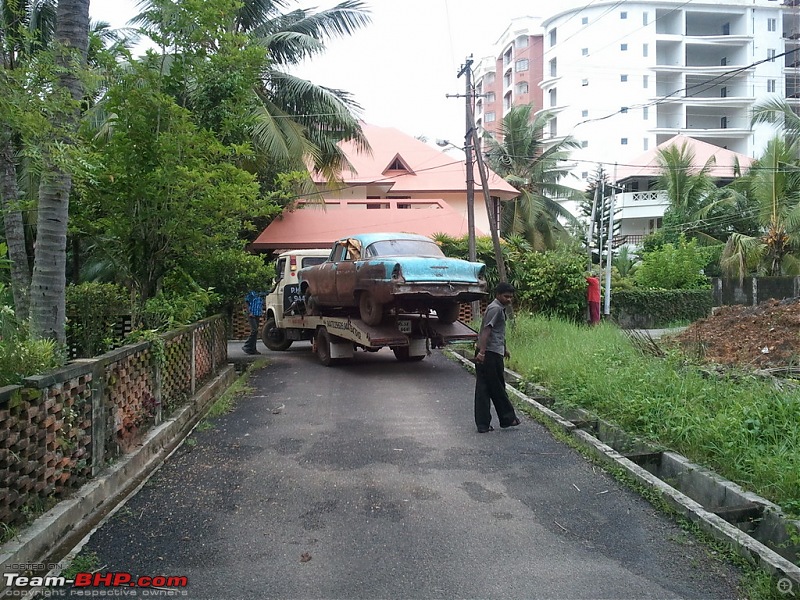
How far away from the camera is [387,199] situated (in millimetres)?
29266

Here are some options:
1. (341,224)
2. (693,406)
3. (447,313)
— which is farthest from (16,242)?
(341,224)

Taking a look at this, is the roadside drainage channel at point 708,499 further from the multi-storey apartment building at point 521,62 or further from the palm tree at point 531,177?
the multi-storey apartment building at point 521,62

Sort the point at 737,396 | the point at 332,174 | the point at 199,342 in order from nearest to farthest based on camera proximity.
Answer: the point at 737,396
the point at 199,342
the point at 332,174

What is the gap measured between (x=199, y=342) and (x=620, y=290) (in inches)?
676

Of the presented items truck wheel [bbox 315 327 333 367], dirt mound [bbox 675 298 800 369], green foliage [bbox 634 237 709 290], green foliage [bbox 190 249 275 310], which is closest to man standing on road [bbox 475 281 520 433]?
dirt mound [bbox 675 298 800 369]

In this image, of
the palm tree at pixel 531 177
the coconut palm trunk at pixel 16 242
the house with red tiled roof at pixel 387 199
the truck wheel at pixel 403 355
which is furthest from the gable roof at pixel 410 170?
the coconut palm trunk at pixel 16 242

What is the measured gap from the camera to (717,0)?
5684cm

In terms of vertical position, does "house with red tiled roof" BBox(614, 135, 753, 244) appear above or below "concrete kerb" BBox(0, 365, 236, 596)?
above

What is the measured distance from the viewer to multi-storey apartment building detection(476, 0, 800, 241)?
56.6 m

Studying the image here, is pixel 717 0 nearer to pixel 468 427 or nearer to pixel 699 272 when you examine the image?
pixel 699 272

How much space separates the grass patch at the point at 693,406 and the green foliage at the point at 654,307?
500 inches

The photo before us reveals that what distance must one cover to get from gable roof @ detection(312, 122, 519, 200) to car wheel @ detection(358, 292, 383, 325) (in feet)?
53.5

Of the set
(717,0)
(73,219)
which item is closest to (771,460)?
(73,219)

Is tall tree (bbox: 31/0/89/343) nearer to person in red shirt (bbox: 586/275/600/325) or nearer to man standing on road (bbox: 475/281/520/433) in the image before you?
man standing on road (bbox: 475/281/520/433)
